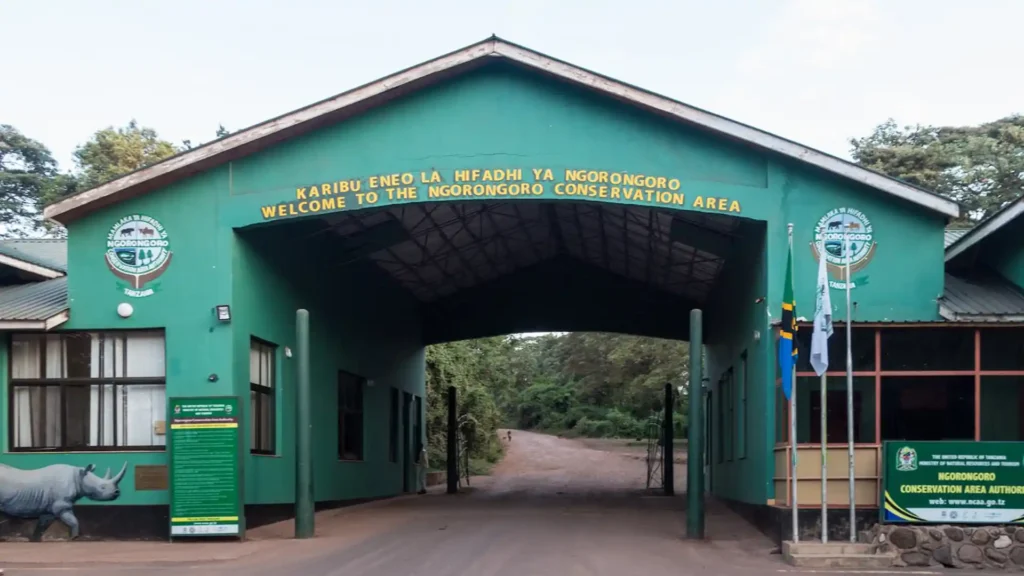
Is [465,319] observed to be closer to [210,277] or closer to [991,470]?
[210,277]

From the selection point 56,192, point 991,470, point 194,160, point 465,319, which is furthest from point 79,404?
point 56,192

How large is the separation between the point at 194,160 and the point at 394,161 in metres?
2.85

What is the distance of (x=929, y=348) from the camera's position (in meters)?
13.6

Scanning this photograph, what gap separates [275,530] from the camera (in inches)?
613

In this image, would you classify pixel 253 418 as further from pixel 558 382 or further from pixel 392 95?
pixel 558 382

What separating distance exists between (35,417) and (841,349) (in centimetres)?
1156

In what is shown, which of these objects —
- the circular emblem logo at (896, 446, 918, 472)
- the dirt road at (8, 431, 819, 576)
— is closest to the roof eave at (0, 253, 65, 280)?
the dirt road at (8, 431, 819, 576)

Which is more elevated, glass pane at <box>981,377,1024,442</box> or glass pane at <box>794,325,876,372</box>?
glass pane at <box>794,325,876,372</box>

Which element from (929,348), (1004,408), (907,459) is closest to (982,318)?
(929,348)

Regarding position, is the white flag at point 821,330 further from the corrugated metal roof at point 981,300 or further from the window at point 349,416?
the window at point 349,416

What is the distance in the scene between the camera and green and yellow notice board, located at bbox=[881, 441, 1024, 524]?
12.2m

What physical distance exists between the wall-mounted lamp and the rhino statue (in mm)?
2613

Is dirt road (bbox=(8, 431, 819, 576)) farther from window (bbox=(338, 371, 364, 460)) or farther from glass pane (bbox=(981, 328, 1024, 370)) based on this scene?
glass pane (bbox=(981, 328, 1024, 370))

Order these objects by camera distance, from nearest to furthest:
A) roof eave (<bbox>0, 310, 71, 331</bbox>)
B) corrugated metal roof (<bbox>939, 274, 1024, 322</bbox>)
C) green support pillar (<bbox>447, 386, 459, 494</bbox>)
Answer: corrugated metal roof (<bbox>939, 274, 1024, 322</bbox>) → roof eave (<bbox>0, 310, 71, 331</bbox>) → green support pillar (<bbox>447, 386, 459, 494</bbox>)
